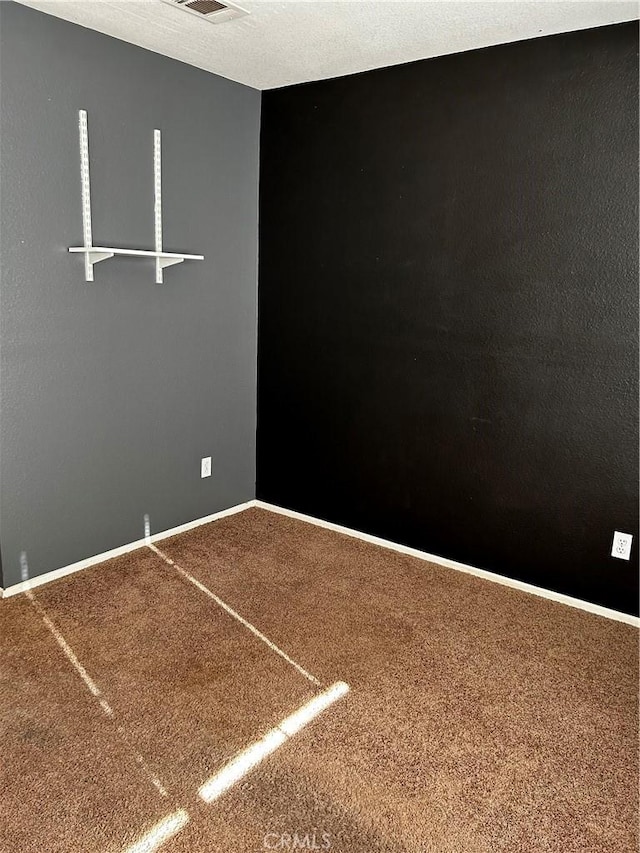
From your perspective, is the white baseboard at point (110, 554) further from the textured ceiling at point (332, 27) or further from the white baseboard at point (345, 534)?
the textured ceiling at point (332, 27)

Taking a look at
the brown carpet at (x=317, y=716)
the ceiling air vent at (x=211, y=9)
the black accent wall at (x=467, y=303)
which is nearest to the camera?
the brown carpet at (x=317, y=716)

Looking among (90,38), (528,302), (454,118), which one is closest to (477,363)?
(528,302)

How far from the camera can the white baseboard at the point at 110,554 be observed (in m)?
2.83

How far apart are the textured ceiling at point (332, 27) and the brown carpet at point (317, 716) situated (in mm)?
2220

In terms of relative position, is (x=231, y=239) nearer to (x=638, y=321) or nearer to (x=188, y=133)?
(x=188, y=133)

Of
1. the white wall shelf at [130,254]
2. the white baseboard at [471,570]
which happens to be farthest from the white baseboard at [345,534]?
the white wall shelf at [130,254]

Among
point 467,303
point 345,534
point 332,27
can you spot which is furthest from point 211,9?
point 345,534

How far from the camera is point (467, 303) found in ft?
9.81

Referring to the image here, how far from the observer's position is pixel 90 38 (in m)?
2.73

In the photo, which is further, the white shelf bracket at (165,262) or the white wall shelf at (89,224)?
the white shelf bracket at (165,262)

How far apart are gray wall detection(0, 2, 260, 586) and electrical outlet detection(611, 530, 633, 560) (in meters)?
1.97

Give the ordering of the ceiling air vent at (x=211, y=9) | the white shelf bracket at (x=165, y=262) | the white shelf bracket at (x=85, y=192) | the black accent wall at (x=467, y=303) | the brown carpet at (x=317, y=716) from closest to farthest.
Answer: the brown carpet at (x=317, y=716)
the ceiling air vent at (x=211, y=9)
the black accent wall at (x=467, y=303)
the white shelf bracket at (x=85, y=192)
the white shelf bracket at (x=165, y=262)

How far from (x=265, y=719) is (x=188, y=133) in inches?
100

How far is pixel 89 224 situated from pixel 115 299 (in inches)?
13.1
